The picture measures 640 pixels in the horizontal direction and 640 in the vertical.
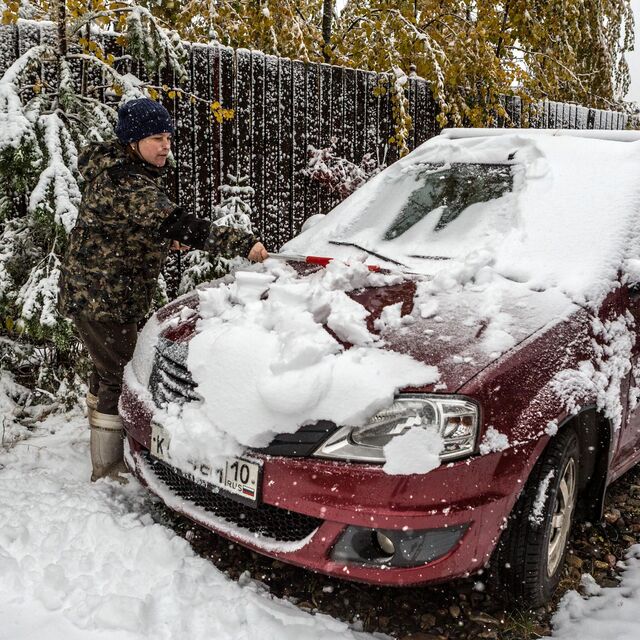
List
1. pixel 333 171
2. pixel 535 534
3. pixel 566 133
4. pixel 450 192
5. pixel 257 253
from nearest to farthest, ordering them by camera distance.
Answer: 1. pixel 535 534
2. pixel 257 253
3. pixel 450 192
4. pixel 566 133
5. pixel 333 171

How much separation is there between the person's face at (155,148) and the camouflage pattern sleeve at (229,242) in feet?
1.54

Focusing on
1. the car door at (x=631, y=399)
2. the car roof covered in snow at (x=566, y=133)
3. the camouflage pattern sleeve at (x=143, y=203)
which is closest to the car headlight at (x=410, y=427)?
the car door at (x=631, y=399)

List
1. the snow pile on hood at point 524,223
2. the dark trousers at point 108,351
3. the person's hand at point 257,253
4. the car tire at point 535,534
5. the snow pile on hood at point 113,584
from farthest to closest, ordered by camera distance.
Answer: the dark trousers at point 108,351 < the person's hand at point 257,253 < the snow pile on hood at point 524,223 < the car tire at point 535,534 < the snow pile on hood at point 113,584

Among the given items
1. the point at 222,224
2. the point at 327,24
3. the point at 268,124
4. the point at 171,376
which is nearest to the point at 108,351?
the point at 171,376

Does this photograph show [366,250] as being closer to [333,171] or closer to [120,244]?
[120,244]

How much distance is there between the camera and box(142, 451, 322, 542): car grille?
7.09ft

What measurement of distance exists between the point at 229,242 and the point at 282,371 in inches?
34.3

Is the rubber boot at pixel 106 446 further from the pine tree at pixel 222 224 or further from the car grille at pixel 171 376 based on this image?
the pine tree at pixel 222 224

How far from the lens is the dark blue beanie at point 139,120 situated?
2.85 metres

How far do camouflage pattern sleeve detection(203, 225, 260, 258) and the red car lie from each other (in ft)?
0.86

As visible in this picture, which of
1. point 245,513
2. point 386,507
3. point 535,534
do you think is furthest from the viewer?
point 245,513

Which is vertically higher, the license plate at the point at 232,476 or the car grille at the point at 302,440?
the car grille at the point at 302,440

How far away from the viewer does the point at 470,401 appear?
6.57ft

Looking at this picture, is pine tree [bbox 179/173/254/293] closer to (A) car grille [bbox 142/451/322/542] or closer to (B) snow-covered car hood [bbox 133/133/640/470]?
(B) snow-covered car hood [bbox 133/133/640/470]
